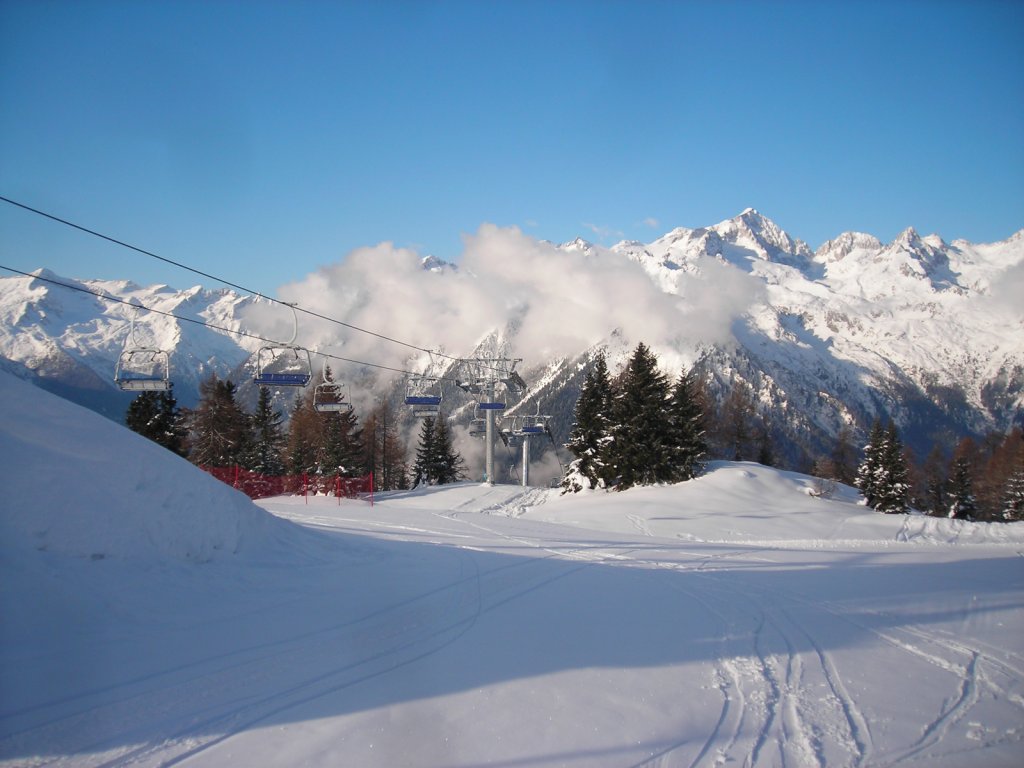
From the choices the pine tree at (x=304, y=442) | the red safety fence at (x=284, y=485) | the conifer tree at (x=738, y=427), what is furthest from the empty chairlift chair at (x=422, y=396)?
the conifer tree at (x=738, y=427)

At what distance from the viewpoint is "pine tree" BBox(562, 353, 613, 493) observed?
38906mm

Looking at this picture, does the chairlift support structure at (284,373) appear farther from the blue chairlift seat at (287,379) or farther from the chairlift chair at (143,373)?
the chairlift chair at (143,373)

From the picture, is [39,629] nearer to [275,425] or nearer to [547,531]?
[547,531]

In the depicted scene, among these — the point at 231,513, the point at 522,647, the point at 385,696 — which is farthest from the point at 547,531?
the point at 385,696

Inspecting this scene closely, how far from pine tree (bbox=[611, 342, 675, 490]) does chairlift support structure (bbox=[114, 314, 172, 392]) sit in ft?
80.4

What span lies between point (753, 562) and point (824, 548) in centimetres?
528

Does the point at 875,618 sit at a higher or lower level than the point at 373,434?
lower

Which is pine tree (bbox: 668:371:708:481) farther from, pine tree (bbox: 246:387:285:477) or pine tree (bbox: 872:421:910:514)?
pine tree (bbox: 246:387:285:477)

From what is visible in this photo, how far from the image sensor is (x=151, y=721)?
5.50 metres

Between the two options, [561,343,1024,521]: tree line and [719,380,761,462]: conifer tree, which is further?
[719,380,761,462]: conifer tree

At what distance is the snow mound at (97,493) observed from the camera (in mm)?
8391

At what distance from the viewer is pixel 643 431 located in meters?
37.0

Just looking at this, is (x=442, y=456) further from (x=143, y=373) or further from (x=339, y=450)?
(x=143, y=373)

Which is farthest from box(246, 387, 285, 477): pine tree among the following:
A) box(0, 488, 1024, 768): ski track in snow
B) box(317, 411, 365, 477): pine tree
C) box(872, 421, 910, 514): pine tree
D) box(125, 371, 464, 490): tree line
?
box(872, 421, 910, 514): pine tree
